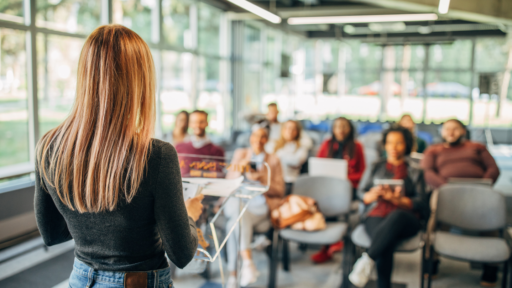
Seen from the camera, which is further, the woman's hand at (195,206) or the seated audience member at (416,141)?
the seated audience member at (416,141)

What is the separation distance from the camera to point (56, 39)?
16.3 feet

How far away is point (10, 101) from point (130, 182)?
416 cm

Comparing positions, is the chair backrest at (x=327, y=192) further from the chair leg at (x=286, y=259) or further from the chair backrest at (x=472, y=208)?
the chair backrest at (x=472, y=208)

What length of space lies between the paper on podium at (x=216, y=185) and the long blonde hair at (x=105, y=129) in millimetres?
670

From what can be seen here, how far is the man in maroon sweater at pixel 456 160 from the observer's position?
4355 millimetres

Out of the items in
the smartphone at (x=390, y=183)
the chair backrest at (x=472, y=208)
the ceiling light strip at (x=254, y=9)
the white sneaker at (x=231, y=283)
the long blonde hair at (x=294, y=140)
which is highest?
the ceiling light strip at (x=254, y=9)

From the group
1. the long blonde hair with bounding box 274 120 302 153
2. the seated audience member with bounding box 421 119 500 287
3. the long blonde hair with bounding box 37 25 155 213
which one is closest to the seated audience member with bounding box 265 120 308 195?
the long blonde hair with bounding box 274 120 302 153

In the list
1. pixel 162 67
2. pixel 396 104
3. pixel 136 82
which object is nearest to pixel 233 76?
pixel 162 67

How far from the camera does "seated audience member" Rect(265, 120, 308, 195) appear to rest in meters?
4.87

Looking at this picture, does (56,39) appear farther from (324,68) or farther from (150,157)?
(324,68)

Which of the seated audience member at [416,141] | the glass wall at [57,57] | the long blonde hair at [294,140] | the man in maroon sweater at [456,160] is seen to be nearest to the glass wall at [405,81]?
the glass wall at [57,57]

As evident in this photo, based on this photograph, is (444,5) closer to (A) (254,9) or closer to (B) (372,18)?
(B) (372,18)

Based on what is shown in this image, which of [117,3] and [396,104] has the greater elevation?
[117,3]

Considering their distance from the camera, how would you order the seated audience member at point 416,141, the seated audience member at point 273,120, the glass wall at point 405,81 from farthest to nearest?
the glass wall at point 405,81 < the seated audience member at point 273,120 < the seated audience member at point 416,141
